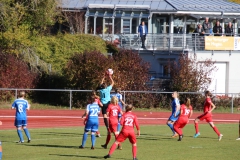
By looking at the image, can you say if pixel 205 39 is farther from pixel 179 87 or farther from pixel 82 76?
pixel 82 76

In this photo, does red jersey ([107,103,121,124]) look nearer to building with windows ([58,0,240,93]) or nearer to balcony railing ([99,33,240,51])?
balcony railing ([99,33,240,51])

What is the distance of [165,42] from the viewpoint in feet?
154

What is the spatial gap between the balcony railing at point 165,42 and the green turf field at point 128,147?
1857 cm

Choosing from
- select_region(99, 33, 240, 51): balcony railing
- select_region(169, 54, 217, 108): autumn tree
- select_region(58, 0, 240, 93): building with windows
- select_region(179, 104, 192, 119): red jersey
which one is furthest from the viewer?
select_region(58, 0, 240, 93): building with windows

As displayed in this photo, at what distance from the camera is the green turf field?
17891mm

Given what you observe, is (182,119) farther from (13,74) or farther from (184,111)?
(13,74)

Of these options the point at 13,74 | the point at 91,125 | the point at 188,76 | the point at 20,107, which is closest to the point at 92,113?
the point at 91,125

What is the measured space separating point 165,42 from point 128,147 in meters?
26.9

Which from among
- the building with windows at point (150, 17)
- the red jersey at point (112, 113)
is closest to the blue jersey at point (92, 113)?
the red jersey at point (112, 113)

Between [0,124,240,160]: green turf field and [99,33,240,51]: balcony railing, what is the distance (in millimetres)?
18575

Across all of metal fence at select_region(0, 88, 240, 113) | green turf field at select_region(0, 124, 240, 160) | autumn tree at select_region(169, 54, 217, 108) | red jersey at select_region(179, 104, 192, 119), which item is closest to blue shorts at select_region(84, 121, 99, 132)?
green turf field at select_region(0, 124, 240, 160)

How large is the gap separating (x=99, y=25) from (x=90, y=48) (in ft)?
31.0

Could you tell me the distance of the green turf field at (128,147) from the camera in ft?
58.7

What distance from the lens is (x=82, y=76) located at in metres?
38.2
